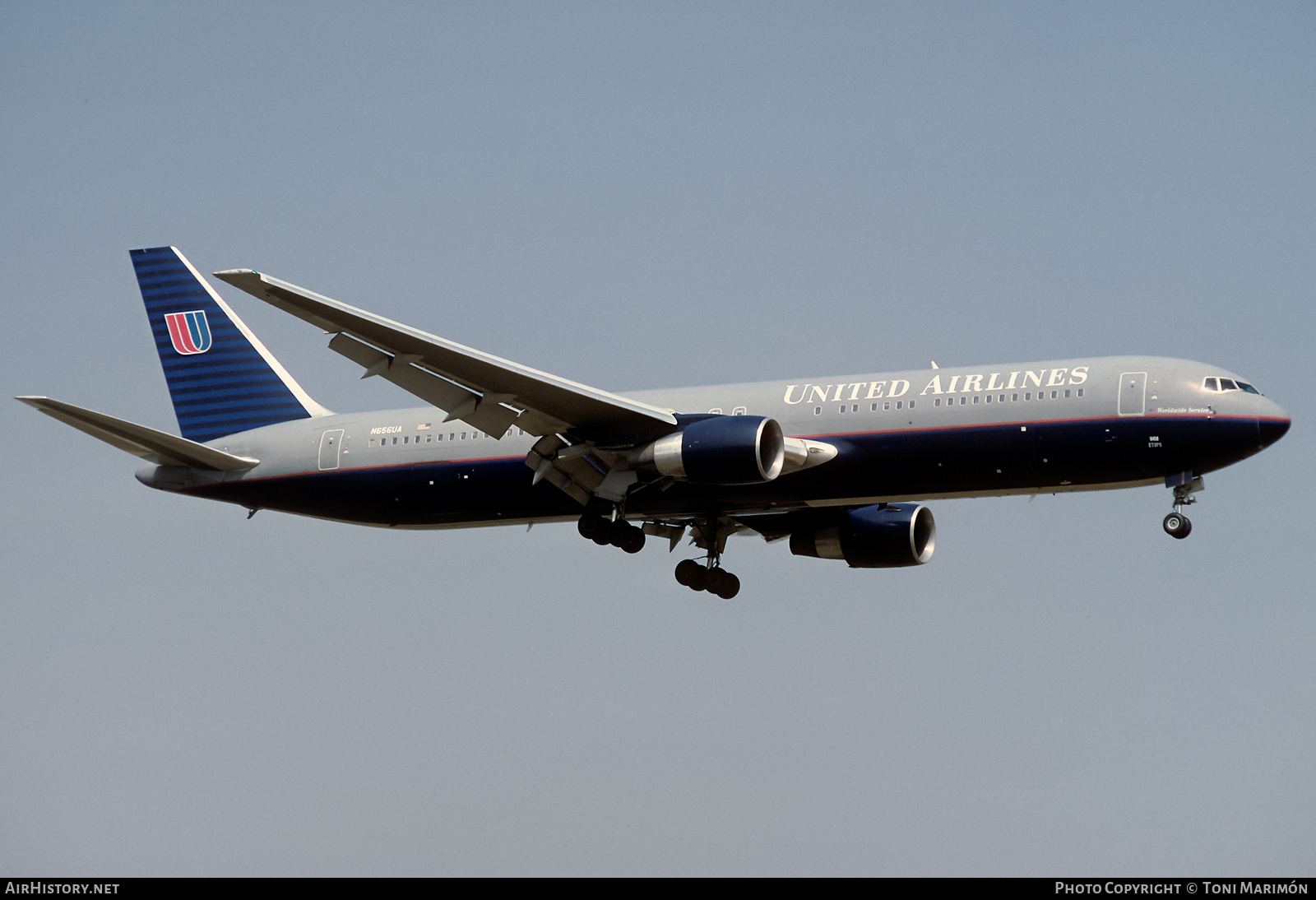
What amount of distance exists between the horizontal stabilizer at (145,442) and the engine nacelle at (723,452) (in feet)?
40.4

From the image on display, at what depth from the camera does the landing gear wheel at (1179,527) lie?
33.7 m

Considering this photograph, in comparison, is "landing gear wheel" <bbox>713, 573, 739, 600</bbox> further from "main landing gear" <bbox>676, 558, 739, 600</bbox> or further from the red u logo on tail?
the red u logo on tail

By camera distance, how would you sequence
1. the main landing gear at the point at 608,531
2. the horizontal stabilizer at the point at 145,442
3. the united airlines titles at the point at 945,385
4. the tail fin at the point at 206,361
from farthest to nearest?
the tail fin at the point at 206,361 < the main landing gear at the point at 608,531 < the horizontal stabilizer at the point at 145,442 < the united airlines titles at the point at 945,385

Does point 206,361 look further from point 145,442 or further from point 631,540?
point 631,540

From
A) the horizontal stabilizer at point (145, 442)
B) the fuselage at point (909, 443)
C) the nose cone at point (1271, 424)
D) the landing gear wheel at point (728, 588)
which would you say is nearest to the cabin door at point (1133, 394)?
the fuselage at point (909, 443)

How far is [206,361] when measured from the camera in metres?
43.3

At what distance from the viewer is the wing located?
32625mm

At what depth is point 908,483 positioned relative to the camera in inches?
1359

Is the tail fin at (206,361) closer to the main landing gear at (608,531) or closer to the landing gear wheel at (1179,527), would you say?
the main landing gear at (608,531)

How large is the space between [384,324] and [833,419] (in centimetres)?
992

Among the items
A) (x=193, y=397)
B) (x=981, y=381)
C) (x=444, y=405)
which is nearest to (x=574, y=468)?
(x=444, y=405)

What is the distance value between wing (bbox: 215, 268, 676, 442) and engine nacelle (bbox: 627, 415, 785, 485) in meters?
0.91

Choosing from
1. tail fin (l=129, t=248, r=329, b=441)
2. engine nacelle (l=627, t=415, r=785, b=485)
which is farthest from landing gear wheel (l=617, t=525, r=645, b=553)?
tail fin (l=129, t=248, r=329, b=441)
